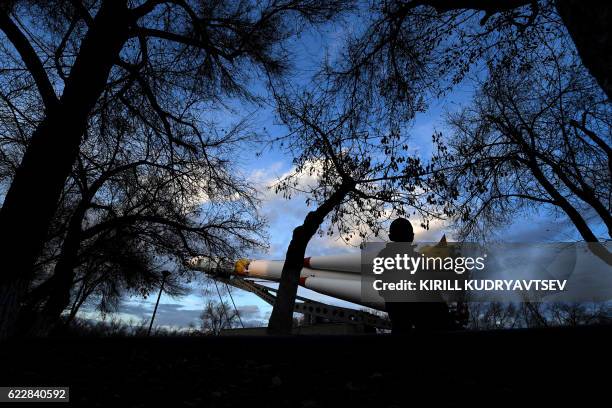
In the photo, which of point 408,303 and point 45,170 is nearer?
point 408,303

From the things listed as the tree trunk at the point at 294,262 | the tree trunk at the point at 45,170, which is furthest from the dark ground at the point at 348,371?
the tree trunk at the point at 294,262

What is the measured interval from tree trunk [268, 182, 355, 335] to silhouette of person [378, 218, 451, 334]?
783 cm

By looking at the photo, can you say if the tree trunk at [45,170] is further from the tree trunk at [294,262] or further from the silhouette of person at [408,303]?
the tree trunk at [294,262]

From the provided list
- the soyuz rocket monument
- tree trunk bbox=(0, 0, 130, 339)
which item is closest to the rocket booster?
the soyuz rocket monument

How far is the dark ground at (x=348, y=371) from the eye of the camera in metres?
3.29

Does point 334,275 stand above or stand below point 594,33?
above

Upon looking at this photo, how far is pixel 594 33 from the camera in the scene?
378 cm

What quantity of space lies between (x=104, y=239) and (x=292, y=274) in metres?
7.09

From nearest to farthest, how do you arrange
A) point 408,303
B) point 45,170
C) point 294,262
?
point 408,303 < point 45,170 < point 294,262

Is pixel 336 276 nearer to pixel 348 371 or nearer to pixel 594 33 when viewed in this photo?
pixel 348 371

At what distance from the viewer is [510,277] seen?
21.1 metres

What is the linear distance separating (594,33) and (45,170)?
7.35 m

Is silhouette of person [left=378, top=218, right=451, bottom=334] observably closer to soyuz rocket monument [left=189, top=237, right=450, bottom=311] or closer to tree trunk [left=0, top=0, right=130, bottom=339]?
tree trunk [left=0, top=0, right=130, bottom=339]

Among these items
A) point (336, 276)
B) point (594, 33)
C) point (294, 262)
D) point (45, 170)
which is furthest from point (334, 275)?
point (594, 33)
